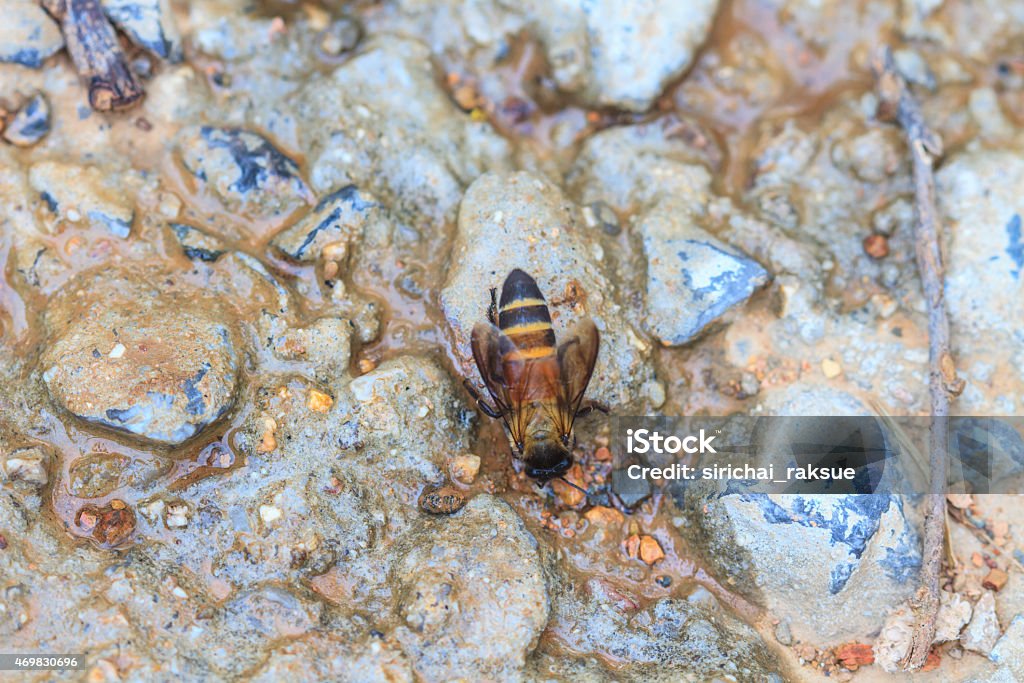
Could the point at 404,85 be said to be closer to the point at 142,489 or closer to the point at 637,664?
the point at 142,489

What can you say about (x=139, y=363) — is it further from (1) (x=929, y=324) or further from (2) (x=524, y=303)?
(1) (x=929, y=324)

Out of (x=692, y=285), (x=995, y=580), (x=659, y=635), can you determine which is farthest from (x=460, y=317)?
(x=995, y=580)

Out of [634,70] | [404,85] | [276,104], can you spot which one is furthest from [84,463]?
[634,70]

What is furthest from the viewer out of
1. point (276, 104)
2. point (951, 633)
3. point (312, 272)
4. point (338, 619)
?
point (276, 104)

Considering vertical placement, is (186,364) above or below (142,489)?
above

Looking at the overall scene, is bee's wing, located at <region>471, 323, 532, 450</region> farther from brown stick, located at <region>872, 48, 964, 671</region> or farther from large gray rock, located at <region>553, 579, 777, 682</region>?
brown stick, located at <region>872, 48, 964, 671</region>

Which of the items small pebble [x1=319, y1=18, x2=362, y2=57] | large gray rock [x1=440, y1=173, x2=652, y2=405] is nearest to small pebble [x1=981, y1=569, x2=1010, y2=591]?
large gray rock [x1=440, y1=173, x2=652, y2=405]
